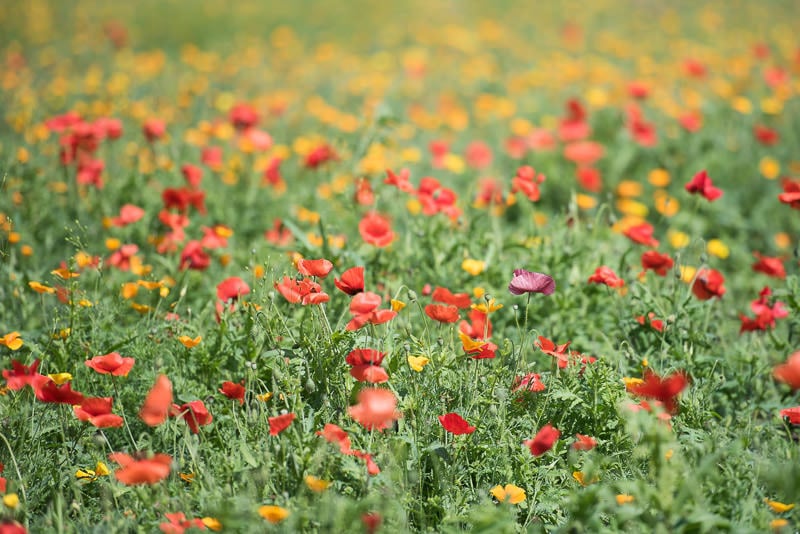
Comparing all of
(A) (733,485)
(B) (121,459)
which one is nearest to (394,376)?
(B) (121,459)

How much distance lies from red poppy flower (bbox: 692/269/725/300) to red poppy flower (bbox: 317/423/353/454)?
4.19 feet

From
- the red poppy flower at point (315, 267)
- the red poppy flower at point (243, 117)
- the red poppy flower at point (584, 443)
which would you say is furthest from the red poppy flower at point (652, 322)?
the red poppy flower at point (243, 117)

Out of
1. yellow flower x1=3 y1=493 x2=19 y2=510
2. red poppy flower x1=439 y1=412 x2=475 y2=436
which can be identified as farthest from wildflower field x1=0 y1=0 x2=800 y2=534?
yellow flower x1=3 y1=493 x2=19 y2=510

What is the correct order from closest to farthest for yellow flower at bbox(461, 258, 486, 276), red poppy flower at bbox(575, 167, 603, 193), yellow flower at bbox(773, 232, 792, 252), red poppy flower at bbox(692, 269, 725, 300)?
red poppy flower at bbox(692, 269, 725, 300), yellow flower at bbox(461, 258, 486, 276), yellow flower at bbox(773, 232, 792, 252), red poppy flower at bbox(575, 167, 603, 193)

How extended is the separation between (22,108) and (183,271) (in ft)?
8.51

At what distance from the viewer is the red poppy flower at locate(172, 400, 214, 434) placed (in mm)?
1932

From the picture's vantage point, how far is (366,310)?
188 centimetres

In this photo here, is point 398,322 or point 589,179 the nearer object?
point 398,322

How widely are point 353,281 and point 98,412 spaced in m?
0.70

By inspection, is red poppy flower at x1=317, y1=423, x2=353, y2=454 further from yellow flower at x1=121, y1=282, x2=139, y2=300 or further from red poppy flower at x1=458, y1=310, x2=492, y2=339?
yellow flower at x1=121, y1=282, x2=139, y2=300

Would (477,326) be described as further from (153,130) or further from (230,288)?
(153,130)

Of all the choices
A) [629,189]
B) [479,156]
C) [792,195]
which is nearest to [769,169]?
[629,189]

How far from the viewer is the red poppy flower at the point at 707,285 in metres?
2.38

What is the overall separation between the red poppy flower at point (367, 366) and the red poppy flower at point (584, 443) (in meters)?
0.53
